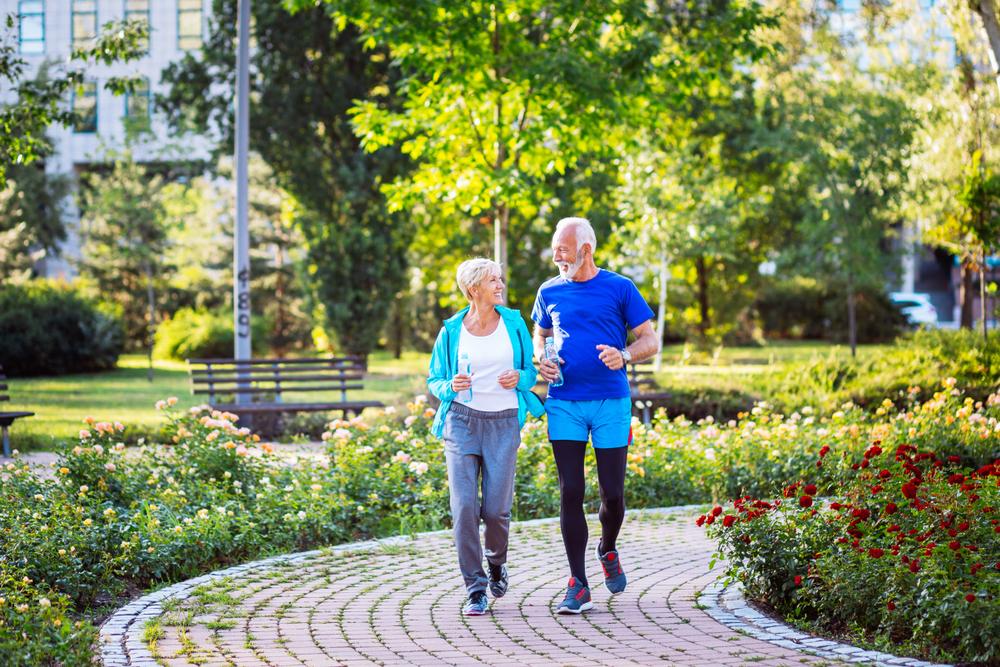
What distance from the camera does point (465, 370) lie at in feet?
15.4

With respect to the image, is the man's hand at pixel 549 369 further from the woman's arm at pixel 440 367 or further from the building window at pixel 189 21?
the building window at pixel 189 21

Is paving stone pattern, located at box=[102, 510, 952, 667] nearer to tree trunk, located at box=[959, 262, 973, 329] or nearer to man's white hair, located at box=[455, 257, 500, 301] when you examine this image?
man's white hair, located at box=[455, 257, 500, 301]

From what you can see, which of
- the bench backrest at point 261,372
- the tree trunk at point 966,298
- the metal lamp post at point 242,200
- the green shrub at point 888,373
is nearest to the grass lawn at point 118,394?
the bench backrest at point 261,372

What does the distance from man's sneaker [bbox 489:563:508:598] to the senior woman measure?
131mm

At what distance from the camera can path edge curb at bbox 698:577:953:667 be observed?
3.83 m

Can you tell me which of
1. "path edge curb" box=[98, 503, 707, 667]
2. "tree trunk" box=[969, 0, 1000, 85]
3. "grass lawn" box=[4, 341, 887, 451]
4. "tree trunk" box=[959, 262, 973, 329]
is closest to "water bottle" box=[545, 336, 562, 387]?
"path edge curb" box=[98, 503, 707, 667]

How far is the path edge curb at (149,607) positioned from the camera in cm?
396

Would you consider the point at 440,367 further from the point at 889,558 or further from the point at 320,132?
the point at 320,132

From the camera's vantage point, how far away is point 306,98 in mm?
19875

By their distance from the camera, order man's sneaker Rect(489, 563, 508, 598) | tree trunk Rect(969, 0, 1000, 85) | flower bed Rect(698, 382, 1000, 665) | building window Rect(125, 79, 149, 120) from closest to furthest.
Answer: flower bed Rect(698, 382, 1000, 665) < man's sneaker Rect(489, 563, 508, 598) < building window Rect(125, 79, 149, 120) < tree trunk Rect(969, 0, 1000, 85)

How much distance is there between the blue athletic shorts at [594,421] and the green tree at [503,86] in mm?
5694

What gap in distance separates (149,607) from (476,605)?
1616mm

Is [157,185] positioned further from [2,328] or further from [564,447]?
[564,447]

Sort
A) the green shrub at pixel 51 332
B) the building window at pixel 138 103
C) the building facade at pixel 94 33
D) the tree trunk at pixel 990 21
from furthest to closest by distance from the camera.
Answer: the building facade at pixel 94 33
the green shrub at pixel 51 332
the tree trunk at pixel 990 21
the building window at pixel 138 103
